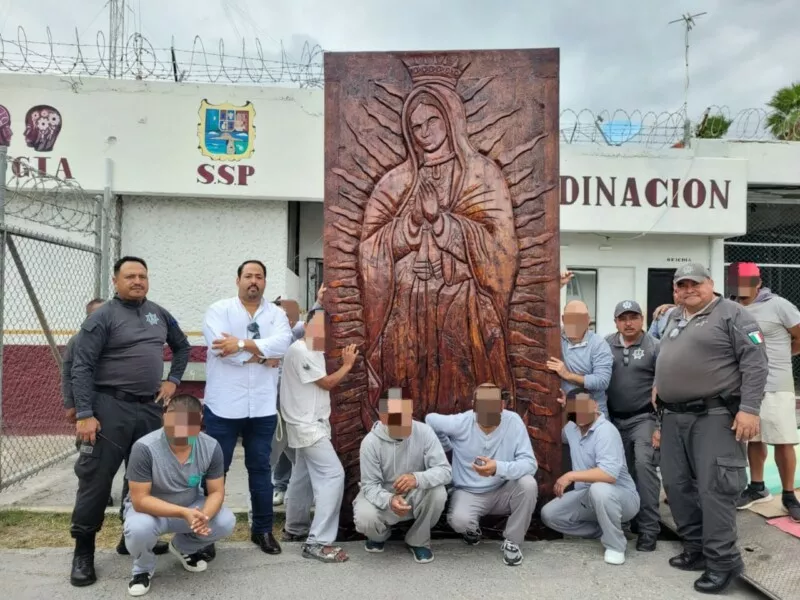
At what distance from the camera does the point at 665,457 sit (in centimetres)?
353

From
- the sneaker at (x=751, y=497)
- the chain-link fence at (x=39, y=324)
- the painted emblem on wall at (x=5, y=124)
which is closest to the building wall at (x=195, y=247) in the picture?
the chain-link fence at (x=39, y=324)

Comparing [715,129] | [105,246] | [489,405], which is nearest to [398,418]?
[489,405]

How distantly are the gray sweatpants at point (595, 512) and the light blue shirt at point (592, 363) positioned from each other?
0.60 m

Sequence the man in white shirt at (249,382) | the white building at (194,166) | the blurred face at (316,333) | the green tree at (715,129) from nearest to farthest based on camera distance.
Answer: the man in white shirt at (249,382)
the blurred face at (316,333)
the white building at (194,166)
the green tree at (715,129)

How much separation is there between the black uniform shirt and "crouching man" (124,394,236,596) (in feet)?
1.33

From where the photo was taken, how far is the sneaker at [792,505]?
393 cm

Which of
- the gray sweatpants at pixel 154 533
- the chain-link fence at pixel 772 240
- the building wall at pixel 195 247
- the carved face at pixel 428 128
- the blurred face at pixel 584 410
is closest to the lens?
the gray sweatpants at pixel 154 533

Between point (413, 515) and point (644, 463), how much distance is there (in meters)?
1.54

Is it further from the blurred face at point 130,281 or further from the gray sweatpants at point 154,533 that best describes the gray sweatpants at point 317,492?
the blurred face at point 130,281

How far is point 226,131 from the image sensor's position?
23.1 feet

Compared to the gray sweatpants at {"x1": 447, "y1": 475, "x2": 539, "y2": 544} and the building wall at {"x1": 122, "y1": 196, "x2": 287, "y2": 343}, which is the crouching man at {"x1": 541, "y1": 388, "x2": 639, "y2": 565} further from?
the building wall at {"x1": 122, "y1": 196, "x2": 287, "y2": 343}

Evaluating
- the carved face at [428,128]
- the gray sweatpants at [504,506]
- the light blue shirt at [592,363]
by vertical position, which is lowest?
the gray sweatpants at [504,506]

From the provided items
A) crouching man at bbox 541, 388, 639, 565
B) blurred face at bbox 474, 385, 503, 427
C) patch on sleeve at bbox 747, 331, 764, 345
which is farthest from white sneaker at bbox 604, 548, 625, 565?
patch on sleeve at bbox 747, 331, 764, 345

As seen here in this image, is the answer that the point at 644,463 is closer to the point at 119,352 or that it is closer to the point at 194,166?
the point at 119,352
